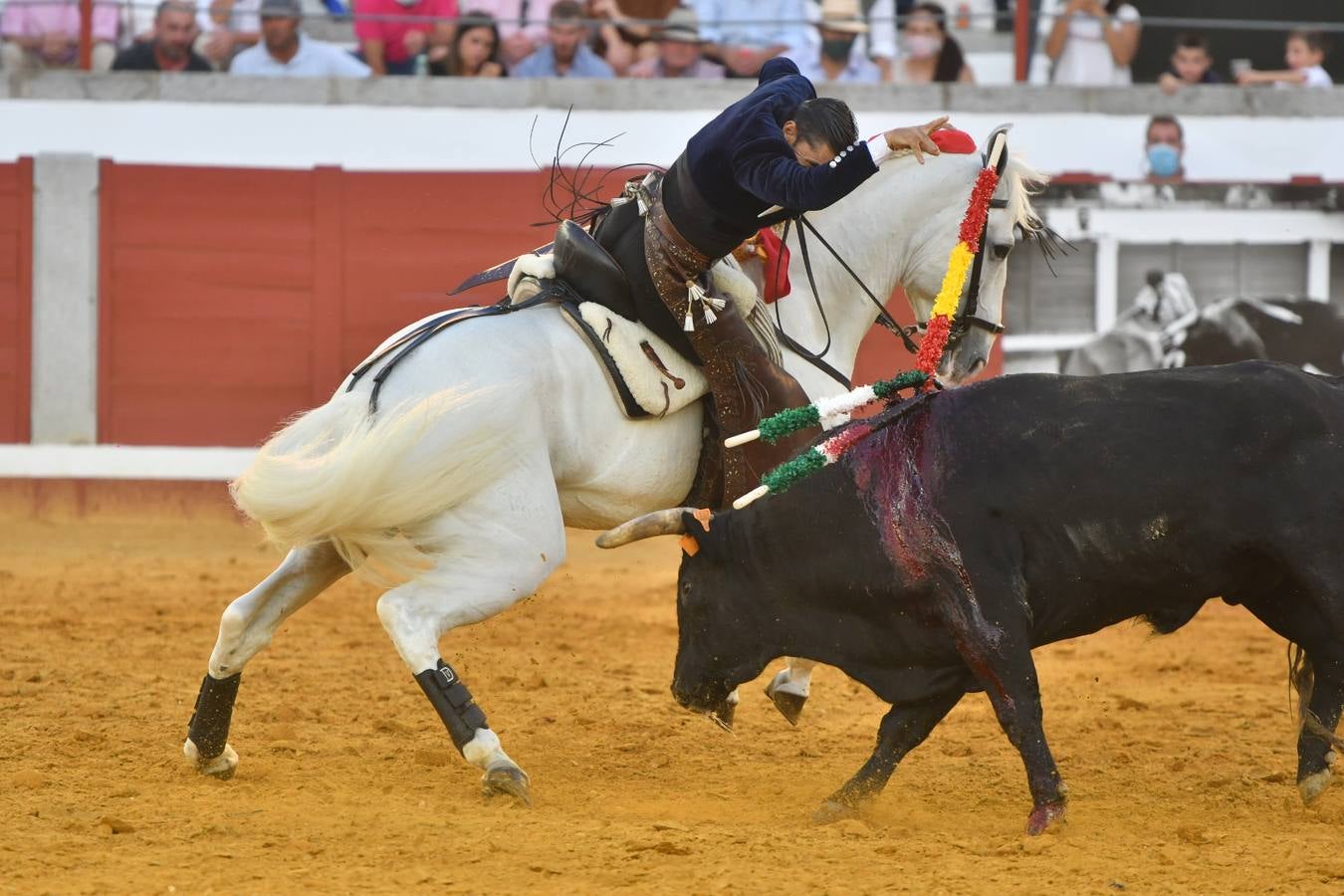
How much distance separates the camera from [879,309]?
Result: 5348 millimetres

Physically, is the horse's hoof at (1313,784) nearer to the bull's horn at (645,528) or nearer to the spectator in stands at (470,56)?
the bull's horn at (645,528)

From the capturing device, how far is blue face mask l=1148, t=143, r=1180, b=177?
402 inches

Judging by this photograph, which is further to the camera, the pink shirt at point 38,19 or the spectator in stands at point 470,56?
the spectator in stands at point 470,56

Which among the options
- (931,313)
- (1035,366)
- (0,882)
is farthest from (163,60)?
(0,882)

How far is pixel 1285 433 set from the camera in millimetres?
4246

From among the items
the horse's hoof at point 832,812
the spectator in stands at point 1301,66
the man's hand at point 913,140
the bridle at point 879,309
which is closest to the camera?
the horse's hoof at point 832,812

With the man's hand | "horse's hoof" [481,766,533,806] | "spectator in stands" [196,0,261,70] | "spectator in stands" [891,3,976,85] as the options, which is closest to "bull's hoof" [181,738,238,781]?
"horse's hoof" [481,766,533,806]

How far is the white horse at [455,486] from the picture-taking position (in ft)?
14.4

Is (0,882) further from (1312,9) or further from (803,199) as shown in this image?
(1312,9)

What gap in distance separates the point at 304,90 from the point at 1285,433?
712 centimetres

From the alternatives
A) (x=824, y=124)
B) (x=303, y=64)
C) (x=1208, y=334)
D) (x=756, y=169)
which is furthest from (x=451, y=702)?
(x=1208, y=334)

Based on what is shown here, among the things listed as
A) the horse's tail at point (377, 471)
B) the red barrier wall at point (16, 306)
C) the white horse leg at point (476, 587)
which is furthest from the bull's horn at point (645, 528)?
the red barrier wall at point (16, 306)

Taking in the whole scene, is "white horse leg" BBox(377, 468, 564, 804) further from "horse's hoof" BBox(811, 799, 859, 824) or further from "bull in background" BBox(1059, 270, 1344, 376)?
"bull in background" BBox(1059, 270, 1344, 376)

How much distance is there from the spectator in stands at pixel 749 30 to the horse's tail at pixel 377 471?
617 cm
